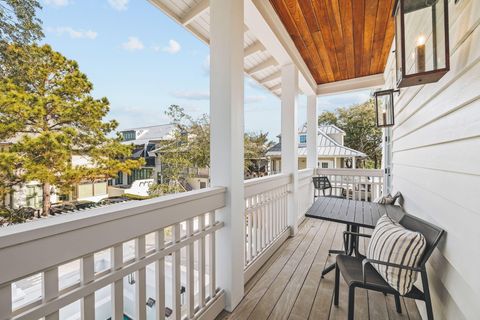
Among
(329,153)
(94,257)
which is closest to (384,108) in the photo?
(94,257)

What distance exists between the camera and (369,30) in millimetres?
2871

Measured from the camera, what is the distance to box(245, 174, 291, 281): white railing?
2.39 meters

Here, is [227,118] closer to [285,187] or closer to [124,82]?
[124,82]

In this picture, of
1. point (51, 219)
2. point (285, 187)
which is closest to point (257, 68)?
point (285, 187)

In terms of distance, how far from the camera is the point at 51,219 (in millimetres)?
863

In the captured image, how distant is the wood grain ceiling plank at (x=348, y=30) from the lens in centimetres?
239

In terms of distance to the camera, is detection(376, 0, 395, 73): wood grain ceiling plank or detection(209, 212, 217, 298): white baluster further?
detection(376, 0, 395, 73): wood grain ceiling plank

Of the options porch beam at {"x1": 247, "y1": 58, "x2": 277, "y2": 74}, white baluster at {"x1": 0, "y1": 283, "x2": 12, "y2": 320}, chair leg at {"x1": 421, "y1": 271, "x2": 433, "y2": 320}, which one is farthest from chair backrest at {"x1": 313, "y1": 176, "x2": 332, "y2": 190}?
white baluster at {"x1": 0, "y1": 283, "x2": 12, "y2": 320}

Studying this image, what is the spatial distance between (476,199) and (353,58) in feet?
11.0

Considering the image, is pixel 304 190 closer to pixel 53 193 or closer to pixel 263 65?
pixel 263 65

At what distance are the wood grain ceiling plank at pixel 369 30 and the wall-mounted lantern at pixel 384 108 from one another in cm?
78

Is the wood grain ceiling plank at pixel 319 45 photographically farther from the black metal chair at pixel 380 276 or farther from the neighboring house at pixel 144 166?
the black metal chair at pixel 380 276

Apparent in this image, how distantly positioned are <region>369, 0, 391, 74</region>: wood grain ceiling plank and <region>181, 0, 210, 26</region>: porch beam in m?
1.77

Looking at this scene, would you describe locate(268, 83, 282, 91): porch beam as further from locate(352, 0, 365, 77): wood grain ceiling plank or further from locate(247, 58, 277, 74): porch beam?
locate(352, 0, 365, 77): wood grain ceiling plank
